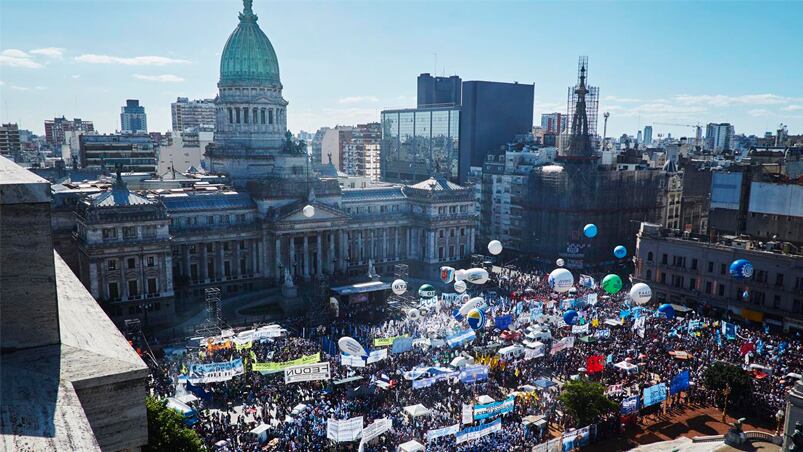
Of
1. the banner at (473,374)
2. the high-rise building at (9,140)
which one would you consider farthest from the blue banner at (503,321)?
the high-rise building at (9,140)

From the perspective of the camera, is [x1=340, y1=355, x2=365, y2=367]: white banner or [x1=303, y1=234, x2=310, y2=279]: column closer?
[x1=340, y1=355, x2=365, y2=367]: white banner

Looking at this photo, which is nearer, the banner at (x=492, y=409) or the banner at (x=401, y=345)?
the banner at (x=492, y=409)

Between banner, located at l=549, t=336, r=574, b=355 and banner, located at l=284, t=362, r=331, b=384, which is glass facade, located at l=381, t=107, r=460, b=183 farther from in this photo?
banner, located at l=284, t=362, r=331, b=384

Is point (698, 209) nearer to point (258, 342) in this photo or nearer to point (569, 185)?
point (569, 185)

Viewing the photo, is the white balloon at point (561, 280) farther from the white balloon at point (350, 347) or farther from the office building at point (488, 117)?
the office building at point (488, 117)

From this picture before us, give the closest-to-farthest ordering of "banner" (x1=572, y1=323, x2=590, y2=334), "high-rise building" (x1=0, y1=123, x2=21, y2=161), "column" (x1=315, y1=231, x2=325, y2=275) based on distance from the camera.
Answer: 1. "banner" (x1=572, y1=323, x2=590, y2=334)
2. "column" (x1=315, y1=231, x2=325, y2=275)
3. "high-rise building" (x1=0, y1=123, x2=21, y2=161)

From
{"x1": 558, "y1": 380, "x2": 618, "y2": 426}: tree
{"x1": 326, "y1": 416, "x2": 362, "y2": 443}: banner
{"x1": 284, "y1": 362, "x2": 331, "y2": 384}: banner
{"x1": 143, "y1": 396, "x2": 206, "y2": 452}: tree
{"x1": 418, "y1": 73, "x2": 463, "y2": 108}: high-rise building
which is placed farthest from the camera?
{"x1": 418, "y1": 73, "x2": 463, "y2": 108}: high-rise building

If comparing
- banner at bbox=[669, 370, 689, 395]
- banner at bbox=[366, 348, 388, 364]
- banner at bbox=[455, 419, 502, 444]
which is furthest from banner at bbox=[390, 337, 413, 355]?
banner at bbox=[669, 370, 689, 395]

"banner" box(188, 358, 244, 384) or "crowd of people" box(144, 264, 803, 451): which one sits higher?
"banner" box(188, 358, 244, 384)

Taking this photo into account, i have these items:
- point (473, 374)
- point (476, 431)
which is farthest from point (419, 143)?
point (476, 431)
